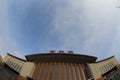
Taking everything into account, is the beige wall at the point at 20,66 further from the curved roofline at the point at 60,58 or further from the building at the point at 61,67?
the curved roofline at the point at 60,58

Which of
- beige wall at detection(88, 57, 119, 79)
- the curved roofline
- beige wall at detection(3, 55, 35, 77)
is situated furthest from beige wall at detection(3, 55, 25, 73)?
beige wall at detection(88, 57, 119, 79)

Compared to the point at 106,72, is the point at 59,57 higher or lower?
higher

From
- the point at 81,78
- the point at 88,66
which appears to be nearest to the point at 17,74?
the point at 81,78

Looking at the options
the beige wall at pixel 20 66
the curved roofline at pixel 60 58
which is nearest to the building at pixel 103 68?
the curved roofline at pixel 60 58

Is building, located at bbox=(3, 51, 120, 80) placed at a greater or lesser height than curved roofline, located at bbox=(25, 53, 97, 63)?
lesser

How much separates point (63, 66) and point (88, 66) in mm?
6254

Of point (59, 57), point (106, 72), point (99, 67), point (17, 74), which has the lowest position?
point (17, 74)

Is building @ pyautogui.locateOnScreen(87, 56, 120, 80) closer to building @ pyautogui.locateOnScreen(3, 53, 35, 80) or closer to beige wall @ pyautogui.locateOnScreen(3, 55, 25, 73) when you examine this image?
building @ pyautogui.locateOnScreen(3, 53, 35, 80)

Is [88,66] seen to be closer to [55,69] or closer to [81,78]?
[81,78]

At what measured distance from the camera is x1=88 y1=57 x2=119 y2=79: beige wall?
147 ft

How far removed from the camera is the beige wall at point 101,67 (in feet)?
147

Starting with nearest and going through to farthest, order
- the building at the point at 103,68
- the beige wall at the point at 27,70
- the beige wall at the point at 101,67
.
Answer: the building at the point at 103,68, the beige wall at the point at 27,70, the beige wall at the point at 101,67

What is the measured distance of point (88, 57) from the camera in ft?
177

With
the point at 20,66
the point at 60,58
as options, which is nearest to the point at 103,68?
the point at 60,58
